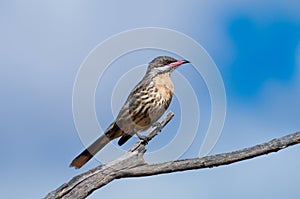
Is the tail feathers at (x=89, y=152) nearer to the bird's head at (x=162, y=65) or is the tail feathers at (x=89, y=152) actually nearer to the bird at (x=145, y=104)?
the bird at (x=145, y=104)

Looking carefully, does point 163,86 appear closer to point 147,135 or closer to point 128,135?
point 128,135

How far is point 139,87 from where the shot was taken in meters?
9.77

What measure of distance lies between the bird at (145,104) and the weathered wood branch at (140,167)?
2339mm

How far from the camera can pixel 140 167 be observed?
6680 mm

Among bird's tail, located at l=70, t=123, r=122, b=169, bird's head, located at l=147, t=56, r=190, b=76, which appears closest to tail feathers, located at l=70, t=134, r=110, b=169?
bird's tail, located at l=70, t=123, r=122, b=169

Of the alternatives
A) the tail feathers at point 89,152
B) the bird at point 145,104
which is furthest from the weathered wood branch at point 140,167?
the bird at point 145,104

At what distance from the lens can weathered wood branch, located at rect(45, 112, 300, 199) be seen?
625 centimetres

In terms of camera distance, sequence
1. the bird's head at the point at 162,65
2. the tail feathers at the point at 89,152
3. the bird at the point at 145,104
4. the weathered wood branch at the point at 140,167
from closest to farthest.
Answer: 1. the weathered wood branch at the point at 140,167
2. the tail feathers at the point at 89,152
3. the bird at the point at 145,104
4. the bird's head at the point at 162,65

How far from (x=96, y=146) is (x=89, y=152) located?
0.31 metres

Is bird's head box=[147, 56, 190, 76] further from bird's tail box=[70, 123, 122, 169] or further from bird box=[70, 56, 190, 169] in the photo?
bird's tail box=[70, 123, 122, 169]

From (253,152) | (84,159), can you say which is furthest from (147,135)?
(253,152)

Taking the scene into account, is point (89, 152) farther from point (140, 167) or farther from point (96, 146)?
point (140, 167)

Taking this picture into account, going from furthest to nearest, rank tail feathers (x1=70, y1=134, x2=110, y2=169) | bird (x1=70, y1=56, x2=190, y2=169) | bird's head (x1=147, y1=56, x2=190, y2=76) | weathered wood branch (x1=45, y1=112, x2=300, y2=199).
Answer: bird's head (x1=147, y1=56, x2=190, y2=76), bird (x1=70, y1=56, x2=190, y2=169), tail feathers (x1=70, y1=134, x2=110, y2=169), weathered wood branch (x1=45, y1=112, x2=300, y2=199)

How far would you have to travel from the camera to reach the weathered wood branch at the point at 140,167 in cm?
625
